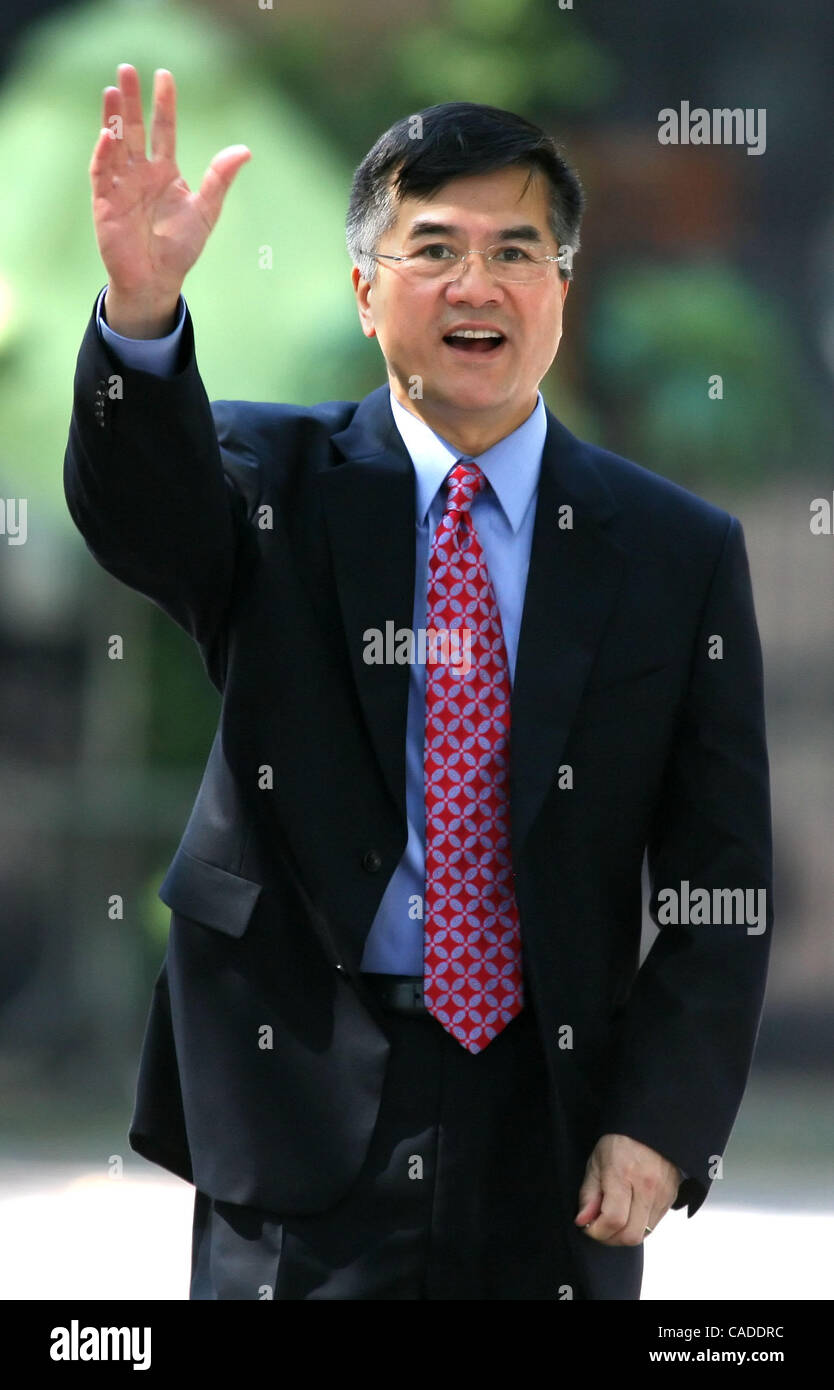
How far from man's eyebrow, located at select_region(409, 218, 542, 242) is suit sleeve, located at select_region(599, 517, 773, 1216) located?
0.42 metres

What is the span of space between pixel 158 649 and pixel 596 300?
144 centimetres

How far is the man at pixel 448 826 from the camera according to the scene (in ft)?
5.98

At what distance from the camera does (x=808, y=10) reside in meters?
4.69

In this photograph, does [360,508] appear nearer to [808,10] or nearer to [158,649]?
[158,649]

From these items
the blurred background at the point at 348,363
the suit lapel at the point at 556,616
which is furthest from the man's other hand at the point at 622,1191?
the blurred background at the point at 348,363

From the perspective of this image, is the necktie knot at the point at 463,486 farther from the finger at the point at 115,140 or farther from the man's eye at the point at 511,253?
the finger at the point at 115,140

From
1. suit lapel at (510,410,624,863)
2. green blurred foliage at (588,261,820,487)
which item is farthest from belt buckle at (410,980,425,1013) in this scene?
green blurred foliage at (588,261,820,487)

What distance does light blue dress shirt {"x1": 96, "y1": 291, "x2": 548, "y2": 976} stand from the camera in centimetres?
184

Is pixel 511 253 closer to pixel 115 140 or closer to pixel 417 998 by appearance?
pixel 115 140

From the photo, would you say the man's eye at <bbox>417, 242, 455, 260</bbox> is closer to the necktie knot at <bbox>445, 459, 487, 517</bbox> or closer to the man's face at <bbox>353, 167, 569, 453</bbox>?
the man's face at <bbox>353, 167, 569, 453</bbox>

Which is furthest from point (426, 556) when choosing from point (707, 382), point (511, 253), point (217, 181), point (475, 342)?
point (707, 382)

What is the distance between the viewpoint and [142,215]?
1.67 meters

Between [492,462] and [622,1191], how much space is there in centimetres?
77
